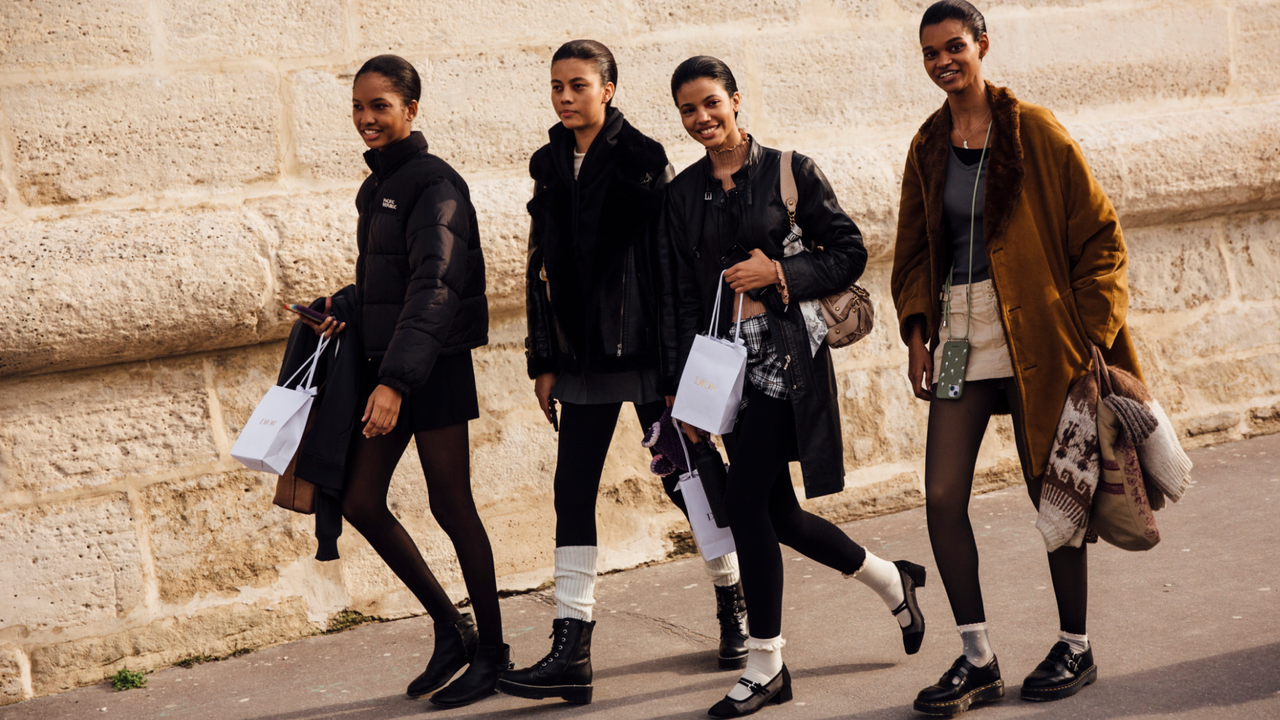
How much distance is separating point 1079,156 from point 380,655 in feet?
8.62

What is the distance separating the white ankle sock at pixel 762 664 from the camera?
9.86 feet

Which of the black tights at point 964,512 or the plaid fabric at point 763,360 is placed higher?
the plaid fabric at point 763,360

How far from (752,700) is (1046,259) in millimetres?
1335

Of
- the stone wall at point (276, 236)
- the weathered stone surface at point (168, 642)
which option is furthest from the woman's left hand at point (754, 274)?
the weathered stone surface at point (168, 642)

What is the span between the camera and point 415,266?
10.6 ft

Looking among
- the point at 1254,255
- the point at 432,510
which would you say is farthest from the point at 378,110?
the point at 1254,255

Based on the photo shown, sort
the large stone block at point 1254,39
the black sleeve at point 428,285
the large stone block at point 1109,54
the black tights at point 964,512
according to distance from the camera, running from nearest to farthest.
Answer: the black tights at point 964,512
the black sleeve at point 428,285
the large stone block at point 1109,54
the large stone block at point 1254,39

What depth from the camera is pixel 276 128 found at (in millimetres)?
4098

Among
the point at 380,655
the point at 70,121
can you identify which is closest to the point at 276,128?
the point at 70,121

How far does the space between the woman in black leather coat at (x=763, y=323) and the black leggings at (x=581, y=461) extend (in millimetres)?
274

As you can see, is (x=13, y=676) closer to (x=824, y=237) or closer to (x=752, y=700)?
(x=752, y=700)

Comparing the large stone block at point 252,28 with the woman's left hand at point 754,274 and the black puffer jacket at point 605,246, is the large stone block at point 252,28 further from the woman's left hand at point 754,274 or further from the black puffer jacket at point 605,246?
the woman's left hand at point 754,274

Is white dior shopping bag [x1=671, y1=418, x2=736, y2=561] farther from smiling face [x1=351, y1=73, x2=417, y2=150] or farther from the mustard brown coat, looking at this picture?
smiling face [x1=351, y1=73, x2=417, y2=150]

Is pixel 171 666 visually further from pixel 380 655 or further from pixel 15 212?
pixel 15 212
